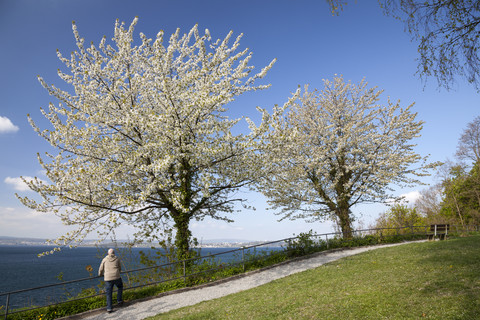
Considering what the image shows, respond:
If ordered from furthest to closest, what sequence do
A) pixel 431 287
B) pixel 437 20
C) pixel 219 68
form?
pixel 219 68 < pixel 431 287 < pixel 437 20

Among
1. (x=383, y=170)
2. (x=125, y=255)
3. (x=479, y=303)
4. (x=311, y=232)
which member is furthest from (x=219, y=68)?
(x=383, y=170)

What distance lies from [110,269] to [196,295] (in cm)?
343

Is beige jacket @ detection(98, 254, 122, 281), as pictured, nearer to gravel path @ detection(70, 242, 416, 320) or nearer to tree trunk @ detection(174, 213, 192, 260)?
gravel path @ detection(70, 242, 416, 320)

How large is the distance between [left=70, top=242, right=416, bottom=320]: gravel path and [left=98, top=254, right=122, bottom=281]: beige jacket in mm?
1186

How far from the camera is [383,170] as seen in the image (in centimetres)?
2073

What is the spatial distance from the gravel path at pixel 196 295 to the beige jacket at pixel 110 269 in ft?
3.89

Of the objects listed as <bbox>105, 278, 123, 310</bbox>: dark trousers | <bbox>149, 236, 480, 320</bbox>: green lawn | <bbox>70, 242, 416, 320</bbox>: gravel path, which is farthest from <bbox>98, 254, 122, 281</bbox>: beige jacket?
<bbox>149, 236, 480, 320</bbox>: green lawn

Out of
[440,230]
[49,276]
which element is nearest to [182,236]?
[440,230]

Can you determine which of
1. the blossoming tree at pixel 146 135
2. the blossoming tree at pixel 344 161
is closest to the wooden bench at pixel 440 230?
the blossoming tree at pixel 344 161

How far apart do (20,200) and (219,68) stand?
35.3 ft

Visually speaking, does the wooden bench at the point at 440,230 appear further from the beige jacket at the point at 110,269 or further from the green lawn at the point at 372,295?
the beige jacket at the point at 110,269

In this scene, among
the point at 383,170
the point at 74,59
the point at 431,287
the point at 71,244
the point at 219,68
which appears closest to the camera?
the point at 431,287

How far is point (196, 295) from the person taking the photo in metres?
10.9

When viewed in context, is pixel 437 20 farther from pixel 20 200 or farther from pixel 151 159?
pixel 20 200
